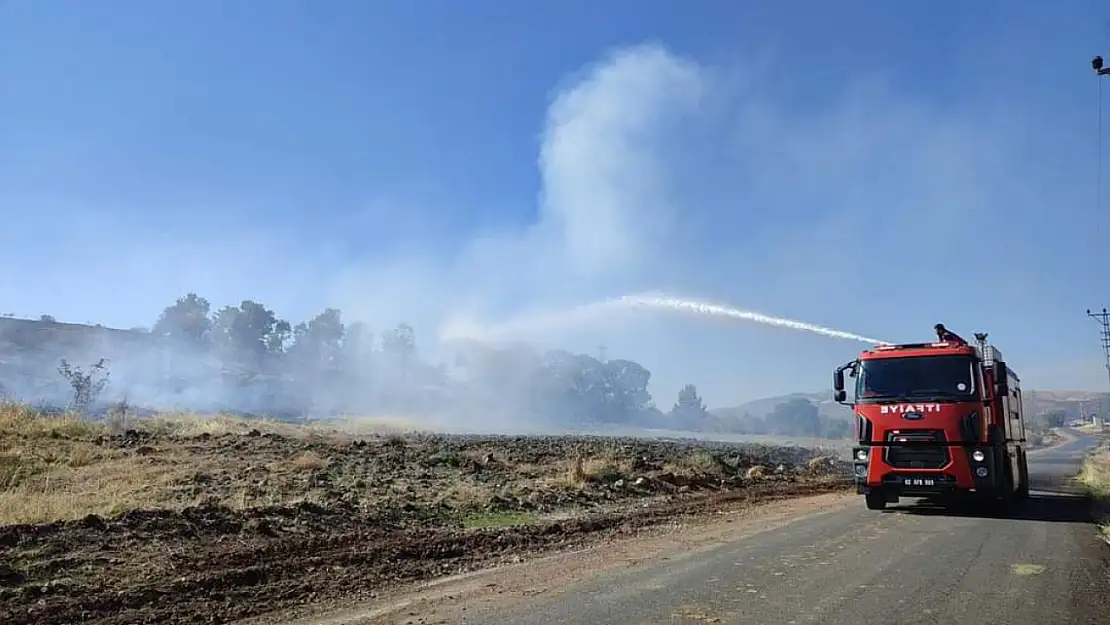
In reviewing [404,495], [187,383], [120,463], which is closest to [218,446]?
[120,463]

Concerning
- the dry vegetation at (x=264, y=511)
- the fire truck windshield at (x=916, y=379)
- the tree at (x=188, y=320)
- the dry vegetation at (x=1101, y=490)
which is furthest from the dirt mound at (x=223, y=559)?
the tree at (x=188, y=320)

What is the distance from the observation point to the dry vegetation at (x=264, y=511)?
25.7 ft

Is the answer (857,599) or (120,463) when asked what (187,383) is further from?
(857,599)

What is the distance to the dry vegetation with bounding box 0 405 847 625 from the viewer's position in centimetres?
784

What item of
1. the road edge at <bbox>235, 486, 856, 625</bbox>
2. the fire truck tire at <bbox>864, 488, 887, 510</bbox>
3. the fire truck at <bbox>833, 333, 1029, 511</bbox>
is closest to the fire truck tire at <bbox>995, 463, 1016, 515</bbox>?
the fire truck at <bbox>833, 333, 1029, 511</bbox>

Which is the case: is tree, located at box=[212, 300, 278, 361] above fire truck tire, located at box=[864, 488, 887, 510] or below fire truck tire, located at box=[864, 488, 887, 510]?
above

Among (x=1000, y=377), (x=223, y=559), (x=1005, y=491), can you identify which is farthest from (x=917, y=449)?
(x=223, y=559)

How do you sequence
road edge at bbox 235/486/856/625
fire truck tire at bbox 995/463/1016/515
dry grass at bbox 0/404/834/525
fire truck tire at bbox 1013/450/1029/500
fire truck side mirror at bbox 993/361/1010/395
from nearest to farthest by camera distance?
road edge at bbox 235/486/856/625, dry grass at bbox 0/404/834/525, fire truck tire at bbox 995/463/1016/515, fire truck side mirror at bbox 993/361/1010/395, fire truck tire at bbox 1013/450/1029/500

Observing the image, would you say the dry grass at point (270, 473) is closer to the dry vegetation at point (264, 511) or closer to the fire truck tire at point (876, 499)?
the dry vegetation at point (264, 511)

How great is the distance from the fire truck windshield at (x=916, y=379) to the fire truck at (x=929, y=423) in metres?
0.02

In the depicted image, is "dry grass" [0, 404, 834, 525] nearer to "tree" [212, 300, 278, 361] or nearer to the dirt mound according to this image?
the dirt mound

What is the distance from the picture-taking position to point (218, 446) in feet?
81.4

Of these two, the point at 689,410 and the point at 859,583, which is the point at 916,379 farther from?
the point at 689,410

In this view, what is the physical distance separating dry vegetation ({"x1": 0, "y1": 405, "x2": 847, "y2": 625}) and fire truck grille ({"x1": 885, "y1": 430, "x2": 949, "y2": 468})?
4.48 m
